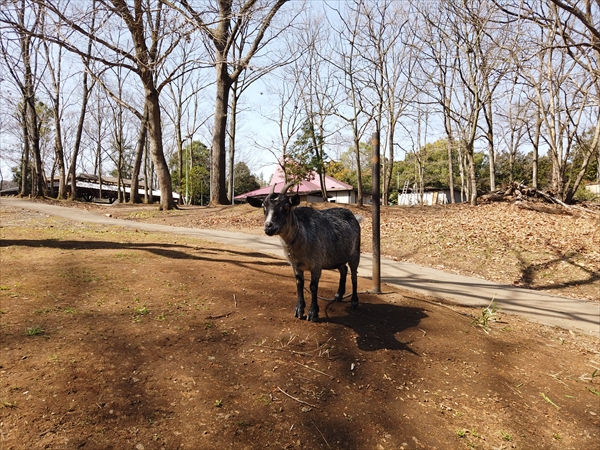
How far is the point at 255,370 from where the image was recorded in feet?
12.2

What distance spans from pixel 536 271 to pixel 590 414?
890 centimetres

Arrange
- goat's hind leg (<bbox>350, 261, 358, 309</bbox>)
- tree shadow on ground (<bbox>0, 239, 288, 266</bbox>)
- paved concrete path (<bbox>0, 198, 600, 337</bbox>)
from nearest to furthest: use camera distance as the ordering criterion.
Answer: goat's hind leg (<bbox>350, 261, 358, 309</bbox>) → paved concrete path (<bbox>0, 198, 600, 337</bbox>) → tree shadow on ground (<bbox>0, 239, 288, 266</bbox>)

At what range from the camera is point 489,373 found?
4363 millimetres

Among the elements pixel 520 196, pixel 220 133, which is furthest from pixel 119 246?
pixel 520 196

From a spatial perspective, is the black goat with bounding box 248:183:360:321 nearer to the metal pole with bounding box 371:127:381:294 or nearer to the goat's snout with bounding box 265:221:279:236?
the goat's snout with bounding box 265:221:279:236

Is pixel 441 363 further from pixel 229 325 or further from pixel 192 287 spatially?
pixel 192 287

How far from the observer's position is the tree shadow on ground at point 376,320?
15.0 feet

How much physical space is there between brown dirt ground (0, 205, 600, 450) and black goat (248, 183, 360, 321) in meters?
0.59

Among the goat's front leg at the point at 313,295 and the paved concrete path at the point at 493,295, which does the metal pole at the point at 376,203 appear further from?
the paved concrete path at the point at 493,295

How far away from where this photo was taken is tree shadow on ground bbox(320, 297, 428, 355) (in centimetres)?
456

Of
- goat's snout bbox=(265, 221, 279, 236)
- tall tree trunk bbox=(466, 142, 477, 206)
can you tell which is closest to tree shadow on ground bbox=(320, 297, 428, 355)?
goat's snout bbox=(265, 221, 279, 236)

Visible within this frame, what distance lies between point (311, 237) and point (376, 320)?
157 centimetres

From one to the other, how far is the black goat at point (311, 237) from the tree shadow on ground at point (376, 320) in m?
0.25

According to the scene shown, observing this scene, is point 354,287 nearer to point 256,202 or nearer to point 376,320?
point 376,320
